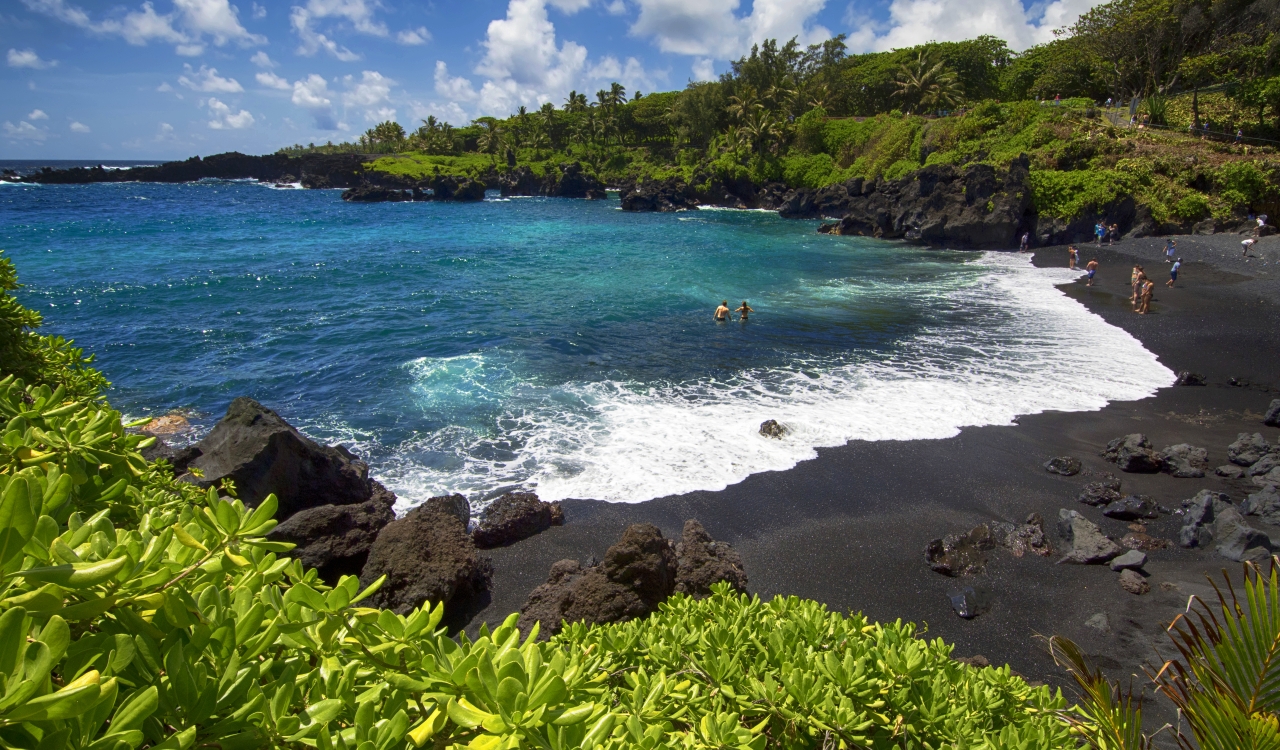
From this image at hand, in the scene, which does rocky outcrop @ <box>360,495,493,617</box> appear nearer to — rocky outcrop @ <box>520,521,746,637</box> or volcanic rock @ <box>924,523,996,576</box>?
rocky outcrop @ <box>520,521,746,637</box>

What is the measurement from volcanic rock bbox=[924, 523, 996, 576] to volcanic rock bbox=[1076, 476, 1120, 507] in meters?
2.68

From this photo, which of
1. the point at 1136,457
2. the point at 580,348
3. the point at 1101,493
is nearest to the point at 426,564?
the point at 1101,493

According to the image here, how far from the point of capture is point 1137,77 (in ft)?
173

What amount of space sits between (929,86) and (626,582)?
7522 cm

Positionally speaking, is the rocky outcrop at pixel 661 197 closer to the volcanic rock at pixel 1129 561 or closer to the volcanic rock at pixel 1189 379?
the volcanic rock at pixel 1189 379

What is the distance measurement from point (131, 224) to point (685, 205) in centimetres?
5395

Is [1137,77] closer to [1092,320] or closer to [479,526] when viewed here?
[1092,320]

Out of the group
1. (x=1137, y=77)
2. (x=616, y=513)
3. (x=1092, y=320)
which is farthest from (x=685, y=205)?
(x=616, y=513)

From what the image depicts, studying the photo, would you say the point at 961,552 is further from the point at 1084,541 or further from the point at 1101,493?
the point at 1101,493

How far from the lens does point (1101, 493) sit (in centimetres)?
1097

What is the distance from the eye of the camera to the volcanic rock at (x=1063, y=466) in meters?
11.9

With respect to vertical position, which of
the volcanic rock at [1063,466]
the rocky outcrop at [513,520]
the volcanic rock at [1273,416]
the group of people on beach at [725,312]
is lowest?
the rocky outcrop at [513,520]

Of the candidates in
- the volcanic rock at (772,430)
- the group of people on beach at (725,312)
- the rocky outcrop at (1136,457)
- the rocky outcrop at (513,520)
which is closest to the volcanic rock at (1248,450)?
the rocky outcrop at (1136,457)

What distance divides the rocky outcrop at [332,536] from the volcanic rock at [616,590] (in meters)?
3.06
